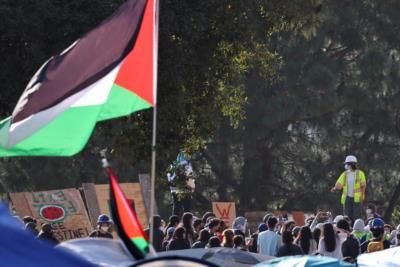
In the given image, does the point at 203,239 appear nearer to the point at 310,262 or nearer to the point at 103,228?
the point at 103,228

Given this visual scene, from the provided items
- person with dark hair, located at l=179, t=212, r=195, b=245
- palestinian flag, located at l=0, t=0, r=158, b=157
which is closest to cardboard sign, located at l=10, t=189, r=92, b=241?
person with dark hair, located at l=179, t=212, r=195, b=245

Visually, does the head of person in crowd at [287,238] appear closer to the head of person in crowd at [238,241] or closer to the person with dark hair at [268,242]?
the head of person in crowd at [238,241]

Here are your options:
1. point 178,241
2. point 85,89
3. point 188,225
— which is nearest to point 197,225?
point 188,225

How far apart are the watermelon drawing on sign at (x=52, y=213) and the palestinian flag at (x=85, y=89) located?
A: 10.0 m

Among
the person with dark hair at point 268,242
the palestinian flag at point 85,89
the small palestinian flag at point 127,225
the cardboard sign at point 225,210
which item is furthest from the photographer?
the cardboard sign at point 225,210

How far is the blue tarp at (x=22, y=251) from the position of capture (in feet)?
14.4

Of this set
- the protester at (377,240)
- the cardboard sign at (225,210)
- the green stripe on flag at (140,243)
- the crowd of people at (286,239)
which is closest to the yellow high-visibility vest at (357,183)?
the cardboard sign at (225,210)

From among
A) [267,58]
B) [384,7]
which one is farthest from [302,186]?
[267,58]

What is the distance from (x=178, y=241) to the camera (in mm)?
14164

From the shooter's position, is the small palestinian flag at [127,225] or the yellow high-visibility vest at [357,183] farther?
the yellow high-visibility vest at [357,183]

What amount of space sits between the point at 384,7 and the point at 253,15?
57.1 ft

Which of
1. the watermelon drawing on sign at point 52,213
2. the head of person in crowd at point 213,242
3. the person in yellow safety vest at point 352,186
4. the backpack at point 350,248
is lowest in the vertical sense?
the backpack at point 350,248

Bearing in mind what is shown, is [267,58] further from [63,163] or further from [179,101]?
[63,163]

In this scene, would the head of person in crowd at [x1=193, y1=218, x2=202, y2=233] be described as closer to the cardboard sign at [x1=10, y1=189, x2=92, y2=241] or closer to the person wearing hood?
the cardboard sign at [x1=10, y1=189, x2=92, y2=241]
